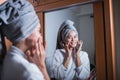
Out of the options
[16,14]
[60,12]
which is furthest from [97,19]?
[16,14]

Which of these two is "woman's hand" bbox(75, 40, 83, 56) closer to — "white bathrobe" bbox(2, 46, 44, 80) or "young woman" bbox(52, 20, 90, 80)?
"young woman" bbox(52, 20, 90, 80)

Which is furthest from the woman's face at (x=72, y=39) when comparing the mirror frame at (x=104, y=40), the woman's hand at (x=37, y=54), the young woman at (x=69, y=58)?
the woman's hand at (x=37, y=54)

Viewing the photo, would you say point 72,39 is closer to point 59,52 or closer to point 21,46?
point 59,52

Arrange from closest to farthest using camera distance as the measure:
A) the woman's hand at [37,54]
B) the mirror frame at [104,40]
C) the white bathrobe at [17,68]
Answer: the white bathrobe at [17,68] → the woman's hand at [37,54] → the mirror frame at [104,40]

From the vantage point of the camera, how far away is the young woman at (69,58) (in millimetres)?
1107

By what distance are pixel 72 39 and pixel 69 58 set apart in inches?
4.6

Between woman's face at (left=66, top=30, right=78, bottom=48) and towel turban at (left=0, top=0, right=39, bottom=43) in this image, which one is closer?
towel turban at (left=0, top=0, right=39, bottom=43)

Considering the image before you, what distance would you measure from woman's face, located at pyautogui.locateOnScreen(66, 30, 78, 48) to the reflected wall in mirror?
3 cm

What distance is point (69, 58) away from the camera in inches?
44.9

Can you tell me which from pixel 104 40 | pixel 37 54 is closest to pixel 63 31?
pixel 104 40

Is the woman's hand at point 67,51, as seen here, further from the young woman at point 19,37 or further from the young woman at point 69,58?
the young woman at point 19,37

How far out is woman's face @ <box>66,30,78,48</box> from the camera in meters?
1.14

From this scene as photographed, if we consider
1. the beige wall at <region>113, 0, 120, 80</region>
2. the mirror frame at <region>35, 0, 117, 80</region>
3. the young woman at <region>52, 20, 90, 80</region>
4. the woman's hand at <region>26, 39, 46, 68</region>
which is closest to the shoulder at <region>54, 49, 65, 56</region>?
the young woman at <region>52, 20, 90, 80</region>

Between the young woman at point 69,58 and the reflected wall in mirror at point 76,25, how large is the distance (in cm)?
3
